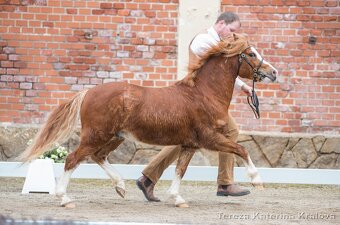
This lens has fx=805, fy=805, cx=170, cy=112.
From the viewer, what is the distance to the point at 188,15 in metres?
10.7

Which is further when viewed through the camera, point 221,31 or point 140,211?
point 221,31

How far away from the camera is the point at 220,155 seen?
340 inches

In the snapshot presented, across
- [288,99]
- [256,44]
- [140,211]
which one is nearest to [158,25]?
[256,44]

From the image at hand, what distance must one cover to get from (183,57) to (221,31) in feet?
7.31

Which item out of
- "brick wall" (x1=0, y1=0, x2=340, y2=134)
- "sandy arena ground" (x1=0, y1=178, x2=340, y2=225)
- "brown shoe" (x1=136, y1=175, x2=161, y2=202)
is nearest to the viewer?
"sandy arena ground" (x1=0, y1=178, x2=340, y2=225)

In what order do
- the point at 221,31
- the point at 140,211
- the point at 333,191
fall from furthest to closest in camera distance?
the point at 333,191 → the point at 221,31 → the point at 140,211

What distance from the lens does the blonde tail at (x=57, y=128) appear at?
7785 millimetres

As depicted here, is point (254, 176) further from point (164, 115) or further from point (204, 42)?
point (204, 42)

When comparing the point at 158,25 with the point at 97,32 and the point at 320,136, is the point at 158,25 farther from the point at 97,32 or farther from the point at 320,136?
the point at 320,136

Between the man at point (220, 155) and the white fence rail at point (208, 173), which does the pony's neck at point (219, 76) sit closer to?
the man at point (220, 155)

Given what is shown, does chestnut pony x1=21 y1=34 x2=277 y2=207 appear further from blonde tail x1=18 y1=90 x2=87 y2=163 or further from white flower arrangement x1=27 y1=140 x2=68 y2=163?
white flower arrangement x1=27 y1=140 x2=68 y2=163

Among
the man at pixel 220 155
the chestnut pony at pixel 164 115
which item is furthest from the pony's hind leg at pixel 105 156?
the man at pixel 220 155

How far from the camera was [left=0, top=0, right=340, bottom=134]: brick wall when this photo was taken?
10.8 m

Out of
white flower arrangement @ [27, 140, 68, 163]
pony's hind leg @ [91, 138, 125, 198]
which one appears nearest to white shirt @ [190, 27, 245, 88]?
pony's hind leg @ [91, 138, 125, 198]
